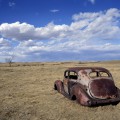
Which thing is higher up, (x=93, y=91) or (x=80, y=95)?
(x=93, y=91)

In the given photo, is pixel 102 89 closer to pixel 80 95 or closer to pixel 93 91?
pixel 93 91

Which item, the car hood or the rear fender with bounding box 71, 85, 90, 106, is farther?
the car hood

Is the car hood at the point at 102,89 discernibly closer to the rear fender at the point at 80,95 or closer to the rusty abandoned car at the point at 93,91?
the rusty abandoned car at the point at 93,91

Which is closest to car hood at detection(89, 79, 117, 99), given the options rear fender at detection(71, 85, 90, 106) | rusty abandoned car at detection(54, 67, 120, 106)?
rusty abandoned car at detection(54, 67, 120, 106)

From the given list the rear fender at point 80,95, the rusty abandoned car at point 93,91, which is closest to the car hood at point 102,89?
the rusty abandoned car at point 93,91

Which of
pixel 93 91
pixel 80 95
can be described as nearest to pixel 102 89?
pixel 93 91

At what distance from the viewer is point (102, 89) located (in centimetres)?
1127

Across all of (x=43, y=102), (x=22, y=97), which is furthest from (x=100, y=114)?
(x=22, y=97)

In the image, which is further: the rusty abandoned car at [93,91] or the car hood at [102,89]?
the car hood at [102,89]

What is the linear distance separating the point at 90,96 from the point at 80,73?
1.52 meters

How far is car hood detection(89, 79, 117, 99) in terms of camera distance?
11156 mm

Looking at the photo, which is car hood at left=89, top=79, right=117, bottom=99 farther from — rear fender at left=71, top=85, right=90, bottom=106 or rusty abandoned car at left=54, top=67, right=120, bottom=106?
rear fender at left=71, top=85, right=90, bottom=106

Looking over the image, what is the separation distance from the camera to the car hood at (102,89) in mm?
11156

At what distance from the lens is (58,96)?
14328mm
